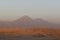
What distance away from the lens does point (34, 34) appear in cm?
117

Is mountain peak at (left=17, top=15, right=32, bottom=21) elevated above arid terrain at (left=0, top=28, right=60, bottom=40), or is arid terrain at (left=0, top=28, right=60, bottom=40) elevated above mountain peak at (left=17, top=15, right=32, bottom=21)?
mountain peak at (left=17, top=15, right=32, bottom=21)

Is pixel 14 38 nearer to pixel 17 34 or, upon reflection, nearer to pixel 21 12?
pixel 17 34

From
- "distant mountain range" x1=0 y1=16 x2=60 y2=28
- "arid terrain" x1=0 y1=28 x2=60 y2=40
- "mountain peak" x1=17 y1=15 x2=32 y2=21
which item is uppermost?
"mountain peak" x1=17 y1=15 x2=32 y2=21

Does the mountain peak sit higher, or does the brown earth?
the mountain peak

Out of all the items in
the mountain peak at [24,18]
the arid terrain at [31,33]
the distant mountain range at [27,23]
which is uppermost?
the mountain peak at [24,18]

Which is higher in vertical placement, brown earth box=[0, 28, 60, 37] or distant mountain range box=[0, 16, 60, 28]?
distant mountain range box=[0, 16, 60, 28]

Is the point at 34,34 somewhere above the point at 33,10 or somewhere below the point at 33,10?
below

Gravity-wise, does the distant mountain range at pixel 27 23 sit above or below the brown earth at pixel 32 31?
above

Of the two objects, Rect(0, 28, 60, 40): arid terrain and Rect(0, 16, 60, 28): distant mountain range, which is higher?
Rect(0, 16, 60, 28): distant mountain range

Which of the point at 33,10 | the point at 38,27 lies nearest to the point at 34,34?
the point at 38,27

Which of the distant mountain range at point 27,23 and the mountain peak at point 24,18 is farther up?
the mountain peak at point 24,18

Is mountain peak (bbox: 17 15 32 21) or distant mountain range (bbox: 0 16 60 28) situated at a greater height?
mountain peak (bbox: 17 15 32 21)

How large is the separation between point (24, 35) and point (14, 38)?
68 millimetres

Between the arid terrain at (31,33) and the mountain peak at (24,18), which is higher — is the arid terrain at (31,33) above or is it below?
below
